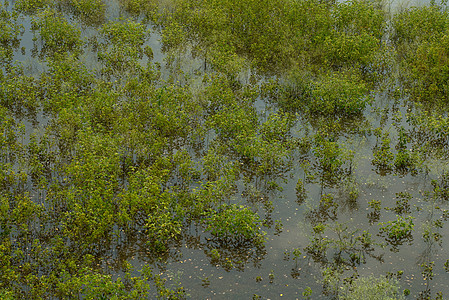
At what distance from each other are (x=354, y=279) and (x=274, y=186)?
4.72 meters

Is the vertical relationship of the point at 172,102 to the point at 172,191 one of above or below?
above

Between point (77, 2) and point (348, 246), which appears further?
point (77, 2)

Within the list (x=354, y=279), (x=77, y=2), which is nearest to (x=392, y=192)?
(x=354, y=279)

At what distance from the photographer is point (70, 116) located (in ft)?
65.9

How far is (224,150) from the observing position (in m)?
20.4

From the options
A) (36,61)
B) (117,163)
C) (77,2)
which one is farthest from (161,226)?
(77,2)

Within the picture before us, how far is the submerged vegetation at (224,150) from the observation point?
15.2m

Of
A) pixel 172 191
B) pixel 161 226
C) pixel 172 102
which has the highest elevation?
pixel 172 102

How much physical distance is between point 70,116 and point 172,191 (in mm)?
5269

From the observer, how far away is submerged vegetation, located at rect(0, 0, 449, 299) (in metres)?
15.2

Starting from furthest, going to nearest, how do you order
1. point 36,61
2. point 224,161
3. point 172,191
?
point 36,61 < point 224,161 < point 172,191

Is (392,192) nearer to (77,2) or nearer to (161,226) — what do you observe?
(161,226)

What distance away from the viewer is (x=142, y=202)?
16219 millimetres

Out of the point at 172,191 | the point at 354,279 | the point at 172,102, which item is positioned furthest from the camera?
the point at 172,102
